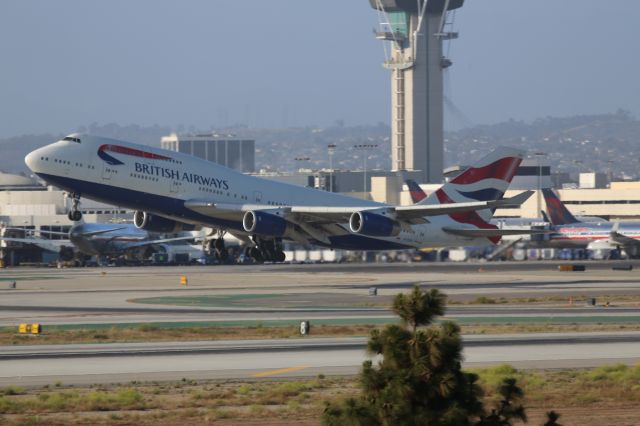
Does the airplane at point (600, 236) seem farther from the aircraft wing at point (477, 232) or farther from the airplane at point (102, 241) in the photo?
the aircraft wing at point (477, 232)

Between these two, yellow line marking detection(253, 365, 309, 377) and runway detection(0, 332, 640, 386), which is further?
runway detection(0, 332, 640, 386)

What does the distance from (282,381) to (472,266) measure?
83.9m

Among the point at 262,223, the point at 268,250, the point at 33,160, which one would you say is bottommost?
the point at 268,250

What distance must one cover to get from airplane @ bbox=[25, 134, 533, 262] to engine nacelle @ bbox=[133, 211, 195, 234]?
6cm

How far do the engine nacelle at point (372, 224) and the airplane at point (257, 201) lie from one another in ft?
0.20

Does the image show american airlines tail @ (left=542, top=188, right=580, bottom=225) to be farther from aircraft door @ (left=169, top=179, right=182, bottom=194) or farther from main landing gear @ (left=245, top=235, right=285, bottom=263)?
aircraft door @ (left=169, top=179, right=182, bottom=194)

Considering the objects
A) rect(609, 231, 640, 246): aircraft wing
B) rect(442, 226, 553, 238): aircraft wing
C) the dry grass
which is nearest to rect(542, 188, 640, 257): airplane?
rect(609, 231, 640, 246): aircraft wing

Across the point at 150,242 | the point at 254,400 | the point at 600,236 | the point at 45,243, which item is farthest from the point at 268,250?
the point at 45,243

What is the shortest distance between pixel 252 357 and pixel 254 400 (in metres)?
8.66

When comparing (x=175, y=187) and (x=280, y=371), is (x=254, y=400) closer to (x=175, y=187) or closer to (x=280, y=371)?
(x=280, y=371)

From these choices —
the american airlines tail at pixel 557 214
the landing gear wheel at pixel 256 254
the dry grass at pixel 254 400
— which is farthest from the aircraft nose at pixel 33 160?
the american airlines tail at pixel 557 214

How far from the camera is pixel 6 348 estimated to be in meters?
40.9

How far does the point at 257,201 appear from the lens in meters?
72.9

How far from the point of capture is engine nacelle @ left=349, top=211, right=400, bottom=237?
2721 inches
